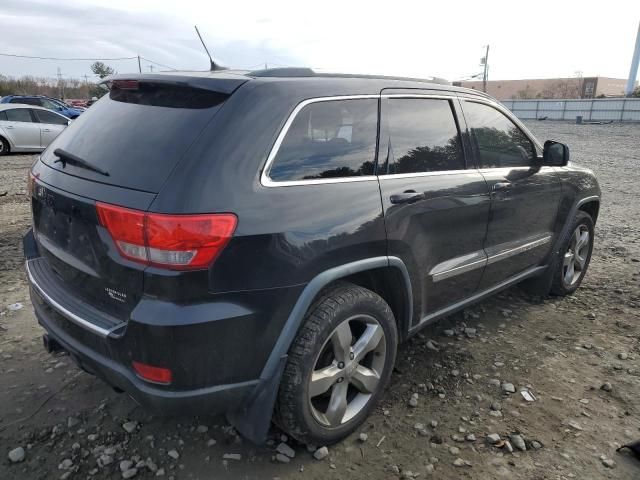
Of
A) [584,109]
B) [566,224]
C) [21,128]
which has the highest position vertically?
[566,224]

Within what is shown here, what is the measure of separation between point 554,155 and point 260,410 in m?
2.99

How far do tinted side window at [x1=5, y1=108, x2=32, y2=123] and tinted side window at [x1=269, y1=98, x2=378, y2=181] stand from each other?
45.2 ft

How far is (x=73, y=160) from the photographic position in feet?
7.87

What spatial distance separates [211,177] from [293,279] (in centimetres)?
55

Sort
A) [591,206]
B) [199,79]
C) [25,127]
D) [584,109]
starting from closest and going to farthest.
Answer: [199,79] → [591,206] → [25,127] → [584,109]

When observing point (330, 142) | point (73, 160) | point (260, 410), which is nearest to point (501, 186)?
point (330, 142)

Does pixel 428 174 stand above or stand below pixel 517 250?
above

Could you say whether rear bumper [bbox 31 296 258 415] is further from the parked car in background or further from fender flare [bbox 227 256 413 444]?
the parked car in background

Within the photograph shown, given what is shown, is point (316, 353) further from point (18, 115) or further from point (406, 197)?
point (18, 115)

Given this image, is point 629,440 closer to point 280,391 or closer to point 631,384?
point 631,384

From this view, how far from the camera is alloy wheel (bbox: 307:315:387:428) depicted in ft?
8.11

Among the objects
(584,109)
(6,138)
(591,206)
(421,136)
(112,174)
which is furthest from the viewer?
(584,109)

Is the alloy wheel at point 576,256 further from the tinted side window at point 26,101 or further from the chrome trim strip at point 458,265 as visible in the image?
the tinted side window at point 26,101

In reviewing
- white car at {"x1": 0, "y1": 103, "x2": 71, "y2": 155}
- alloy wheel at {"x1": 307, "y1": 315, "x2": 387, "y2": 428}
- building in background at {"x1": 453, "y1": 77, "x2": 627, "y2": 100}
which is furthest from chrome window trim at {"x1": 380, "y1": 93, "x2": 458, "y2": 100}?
building in background at {"x1": 453, "y1": 77, "x2": 627, "y2": 100}
